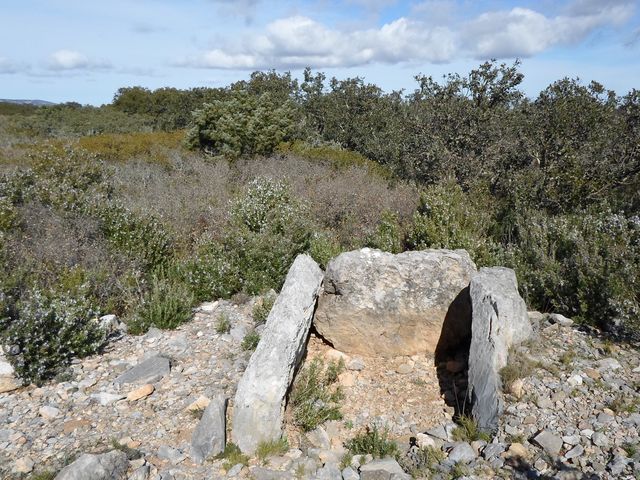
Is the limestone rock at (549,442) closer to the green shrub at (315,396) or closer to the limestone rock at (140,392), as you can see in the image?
the green shrub at (315,396)

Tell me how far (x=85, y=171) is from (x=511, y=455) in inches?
372

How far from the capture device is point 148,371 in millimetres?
5133

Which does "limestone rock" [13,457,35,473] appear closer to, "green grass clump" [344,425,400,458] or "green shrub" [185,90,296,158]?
"green grass clump" [344,425,400,458]

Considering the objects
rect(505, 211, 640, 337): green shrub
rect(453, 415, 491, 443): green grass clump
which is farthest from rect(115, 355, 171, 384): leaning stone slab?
rect(505, 211, 640, 337): green shrub

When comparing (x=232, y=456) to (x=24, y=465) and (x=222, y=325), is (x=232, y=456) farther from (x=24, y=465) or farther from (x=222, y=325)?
(x=222, y=325)

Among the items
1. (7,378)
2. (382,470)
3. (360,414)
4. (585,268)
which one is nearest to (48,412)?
(7,378)

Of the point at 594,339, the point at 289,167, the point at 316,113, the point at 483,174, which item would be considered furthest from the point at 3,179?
the point at 316,113

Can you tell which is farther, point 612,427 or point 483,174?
point 483,174

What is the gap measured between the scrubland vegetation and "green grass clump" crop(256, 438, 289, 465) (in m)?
2.35

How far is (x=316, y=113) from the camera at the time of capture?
2161 centimetres

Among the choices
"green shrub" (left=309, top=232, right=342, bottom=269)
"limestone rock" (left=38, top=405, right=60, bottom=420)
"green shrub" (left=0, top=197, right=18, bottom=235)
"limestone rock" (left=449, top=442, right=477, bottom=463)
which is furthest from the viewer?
"green shrub" (left=0, top=197, right=18, bottom=235)

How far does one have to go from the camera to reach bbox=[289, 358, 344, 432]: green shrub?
4.52 metres

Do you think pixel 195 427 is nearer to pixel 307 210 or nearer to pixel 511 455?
pixel 511 455

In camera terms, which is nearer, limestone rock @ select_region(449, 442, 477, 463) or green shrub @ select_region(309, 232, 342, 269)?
limestone rock @ select_region(449, 442, 477, 463)
